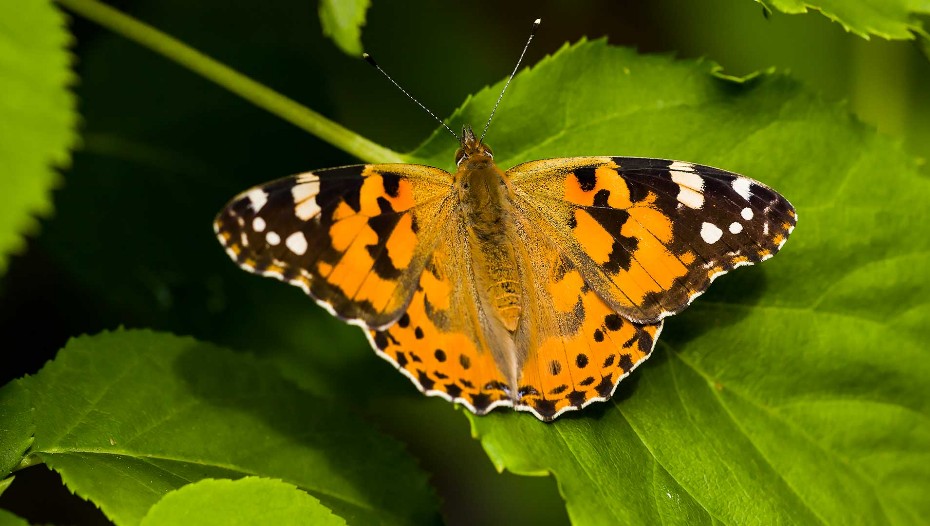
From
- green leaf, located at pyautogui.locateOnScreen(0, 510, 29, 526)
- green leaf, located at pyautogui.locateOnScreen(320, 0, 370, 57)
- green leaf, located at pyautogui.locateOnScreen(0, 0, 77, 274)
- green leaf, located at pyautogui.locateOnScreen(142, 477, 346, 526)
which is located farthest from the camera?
green leaf, located at pyautogui.locateOnScreen(320, 0, 370, 57)

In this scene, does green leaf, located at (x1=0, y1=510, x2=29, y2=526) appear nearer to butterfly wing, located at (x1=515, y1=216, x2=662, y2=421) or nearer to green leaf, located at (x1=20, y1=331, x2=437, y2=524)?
green leaf, located at (x1=20, y1=331, x2=437, y2=524)

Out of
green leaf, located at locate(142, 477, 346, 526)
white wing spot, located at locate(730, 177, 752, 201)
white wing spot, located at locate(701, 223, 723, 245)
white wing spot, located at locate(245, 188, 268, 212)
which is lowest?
green leaf, located at locate(142, 477, 346, 526)

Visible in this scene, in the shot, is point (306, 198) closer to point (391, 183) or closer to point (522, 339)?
point (391, 183)

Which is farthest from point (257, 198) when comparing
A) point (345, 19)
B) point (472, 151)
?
point (472, 151)

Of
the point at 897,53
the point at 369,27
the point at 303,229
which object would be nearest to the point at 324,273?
the point at 303,229

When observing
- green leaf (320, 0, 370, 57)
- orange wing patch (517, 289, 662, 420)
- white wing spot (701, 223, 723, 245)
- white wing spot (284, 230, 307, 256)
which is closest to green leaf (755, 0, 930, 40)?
white wing spot (701, 223, 723, 245)

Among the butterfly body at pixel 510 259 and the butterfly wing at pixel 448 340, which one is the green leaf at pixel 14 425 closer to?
the butterfly body at pixel 510 259
